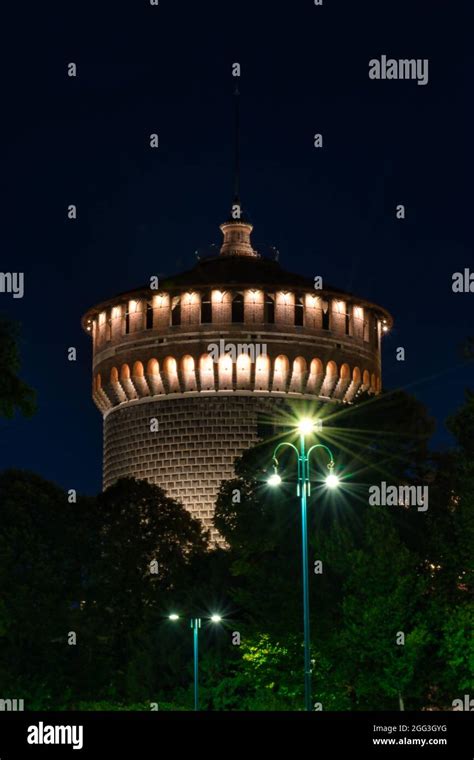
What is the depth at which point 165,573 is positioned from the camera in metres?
74.4

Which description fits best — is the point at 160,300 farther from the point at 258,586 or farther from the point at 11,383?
the point at 11,383

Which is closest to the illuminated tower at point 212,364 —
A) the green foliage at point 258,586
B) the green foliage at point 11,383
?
the green foliage at point 258,586

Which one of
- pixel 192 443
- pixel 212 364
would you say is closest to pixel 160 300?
pixel 212 364

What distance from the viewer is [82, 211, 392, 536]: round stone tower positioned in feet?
273

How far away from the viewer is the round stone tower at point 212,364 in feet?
273

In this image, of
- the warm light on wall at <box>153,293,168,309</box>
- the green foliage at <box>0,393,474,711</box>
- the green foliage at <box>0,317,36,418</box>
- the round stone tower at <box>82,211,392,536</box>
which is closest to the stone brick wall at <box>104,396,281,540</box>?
the round stone tower at <box>82,211,392,536</box>

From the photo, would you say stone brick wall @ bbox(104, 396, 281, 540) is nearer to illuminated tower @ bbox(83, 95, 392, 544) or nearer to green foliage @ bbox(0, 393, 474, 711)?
illuminated tower @ bbox(83, 95, 392, 544)

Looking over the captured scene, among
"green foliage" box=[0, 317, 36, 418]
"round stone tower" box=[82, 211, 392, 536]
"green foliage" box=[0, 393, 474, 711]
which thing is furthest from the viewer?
"round stone tower" box=[82, 211, 392, 536]

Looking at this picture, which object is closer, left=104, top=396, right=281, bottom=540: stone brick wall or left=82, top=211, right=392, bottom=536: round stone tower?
left=104, top=396, right=281, bottom=540: stone brick wall

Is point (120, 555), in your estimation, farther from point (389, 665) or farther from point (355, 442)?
point (389, 665)

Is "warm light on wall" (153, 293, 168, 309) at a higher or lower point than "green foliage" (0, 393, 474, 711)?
higher

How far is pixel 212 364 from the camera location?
8400 centimetres

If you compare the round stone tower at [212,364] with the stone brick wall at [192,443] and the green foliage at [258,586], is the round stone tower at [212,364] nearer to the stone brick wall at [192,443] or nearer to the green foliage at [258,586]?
the stone brick wall at [192,443]

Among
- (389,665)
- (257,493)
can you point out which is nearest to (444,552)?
(389,665)
